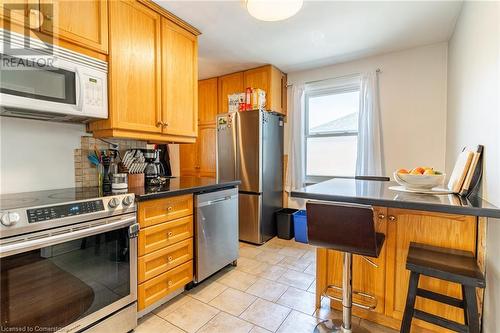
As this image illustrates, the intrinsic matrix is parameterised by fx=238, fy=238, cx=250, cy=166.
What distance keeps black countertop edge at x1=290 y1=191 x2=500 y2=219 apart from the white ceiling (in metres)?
1.67

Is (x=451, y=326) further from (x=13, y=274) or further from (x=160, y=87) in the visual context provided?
(x=160, y=87)

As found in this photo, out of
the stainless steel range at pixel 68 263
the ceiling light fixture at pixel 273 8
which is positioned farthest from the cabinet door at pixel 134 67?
the ceiling light fixture at pixel 273 8

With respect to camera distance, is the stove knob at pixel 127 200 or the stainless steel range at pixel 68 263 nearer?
the stainless steel range at pixel 68 263

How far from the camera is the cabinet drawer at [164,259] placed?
1676 mm

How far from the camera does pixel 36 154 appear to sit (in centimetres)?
167

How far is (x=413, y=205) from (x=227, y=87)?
10.5 feet

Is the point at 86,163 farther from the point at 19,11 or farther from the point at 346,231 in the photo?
the point at 346,231

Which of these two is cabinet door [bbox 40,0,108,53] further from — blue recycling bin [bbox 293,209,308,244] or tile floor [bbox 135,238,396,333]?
blue recycling bin [bbox 293,209,308,244]

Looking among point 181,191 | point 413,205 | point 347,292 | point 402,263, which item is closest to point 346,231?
point 413,205

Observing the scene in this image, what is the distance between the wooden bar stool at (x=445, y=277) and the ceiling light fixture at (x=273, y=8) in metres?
1.68

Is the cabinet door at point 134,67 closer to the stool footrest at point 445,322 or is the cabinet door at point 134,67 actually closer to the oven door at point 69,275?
the oven door at point 69,275

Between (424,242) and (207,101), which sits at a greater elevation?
(207,101)

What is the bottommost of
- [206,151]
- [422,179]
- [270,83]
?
[422,179]

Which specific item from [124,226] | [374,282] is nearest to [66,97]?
[124,226]
